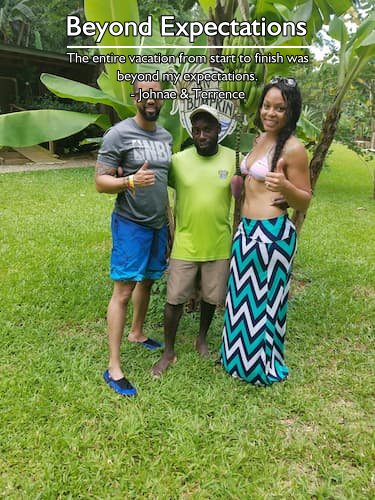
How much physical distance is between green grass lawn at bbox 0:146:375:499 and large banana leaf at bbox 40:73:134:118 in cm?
153

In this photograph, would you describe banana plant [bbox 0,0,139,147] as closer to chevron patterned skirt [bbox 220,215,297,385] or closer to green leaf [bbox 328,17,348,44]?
chevron patterned skirt [bbox 220,215,297,385]

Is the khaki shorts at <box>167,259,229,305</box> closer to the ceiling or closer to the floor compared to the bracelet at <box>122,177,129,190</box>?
closer to the floor

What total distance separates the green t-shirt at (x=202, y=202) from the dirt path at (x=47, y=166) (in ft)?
26.0

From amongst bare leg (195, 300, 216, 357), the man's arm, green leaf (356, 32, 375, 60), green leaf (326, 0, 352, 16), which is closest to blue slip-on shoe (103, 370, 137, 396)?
bare leg (195, 300, 216, 357)

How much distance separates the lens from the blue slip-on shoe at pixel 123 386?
243 cm

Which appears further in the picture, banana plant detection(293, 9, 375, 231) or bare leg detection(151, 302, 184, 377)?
banana plant detection(293, 9, 375, 231)

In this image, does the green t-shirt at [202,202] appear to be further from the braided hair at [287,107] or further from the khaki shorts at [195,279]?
the braided hair at [287,107]

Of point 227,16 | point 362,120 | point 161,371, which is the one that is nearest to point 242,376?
point 161,371

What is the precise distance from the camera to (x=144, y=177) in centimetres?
212

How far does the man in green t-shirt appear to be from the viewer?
2377 mm

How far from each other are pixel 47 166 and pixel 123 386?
356 inches

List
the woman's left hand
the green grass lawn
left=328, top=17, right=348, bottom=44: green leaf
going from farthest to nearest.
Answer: left=328, top=17, right=348, bottom=44: green leaf, the woman's left hand, the green grass lawn

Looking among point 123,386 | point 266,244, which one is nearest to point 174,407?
point 123,386

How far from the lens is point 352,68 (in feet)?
9.68
